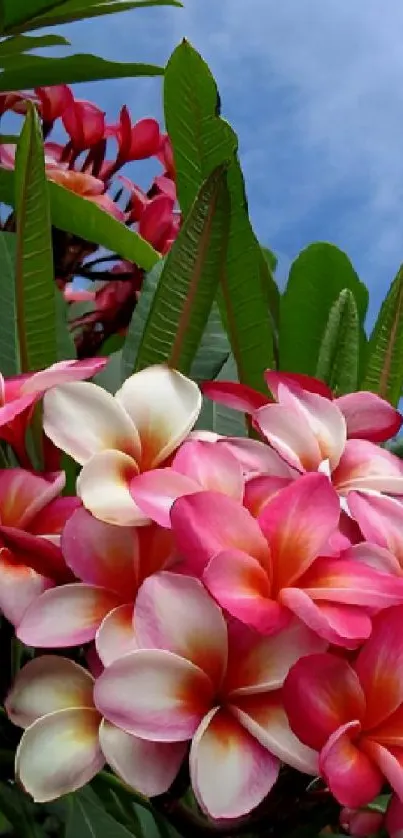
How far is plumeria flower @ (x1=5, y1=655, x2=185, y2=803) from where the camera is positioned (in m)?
0.35

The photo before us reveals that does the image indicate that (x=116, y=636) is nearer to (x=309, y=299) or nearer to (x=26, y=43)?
(x=309, y=299)

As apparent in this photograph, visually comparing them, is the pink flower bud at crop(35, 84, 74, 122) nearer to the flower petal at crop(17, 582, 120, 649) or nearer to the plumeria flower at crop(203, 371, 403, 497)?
the plumeria flower at crop(203, 371, 403, 497)

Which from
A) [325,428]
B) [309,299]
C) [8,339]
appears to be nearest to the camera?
[325,428]

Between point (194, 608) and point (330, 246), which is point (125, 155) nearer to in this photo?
point (330, 246)

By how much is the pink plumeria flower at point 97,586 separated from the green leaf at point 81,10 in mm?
586

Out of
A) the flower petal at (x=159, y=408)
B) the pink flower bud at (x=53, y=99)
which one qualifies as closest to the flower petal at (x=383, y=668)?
the flower petal at (x=159, y=408)

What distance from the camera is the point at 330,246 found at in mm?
706

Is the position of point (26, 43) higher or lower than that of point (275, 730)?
higher

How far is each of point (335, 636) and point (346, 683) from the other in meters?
0.02

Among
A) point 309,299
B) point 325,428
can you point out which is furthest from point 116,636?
point 309,299

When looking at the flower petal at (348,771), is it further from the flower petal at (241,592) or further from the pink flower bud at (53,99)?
the pink flower bud at (53,99)

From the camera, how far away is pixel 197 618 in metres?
0.36

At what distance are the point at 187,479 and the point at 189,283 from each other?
0.39 feet

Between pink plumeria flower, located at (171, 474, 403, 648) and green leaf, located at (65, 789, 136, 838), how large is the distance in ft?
0.42
